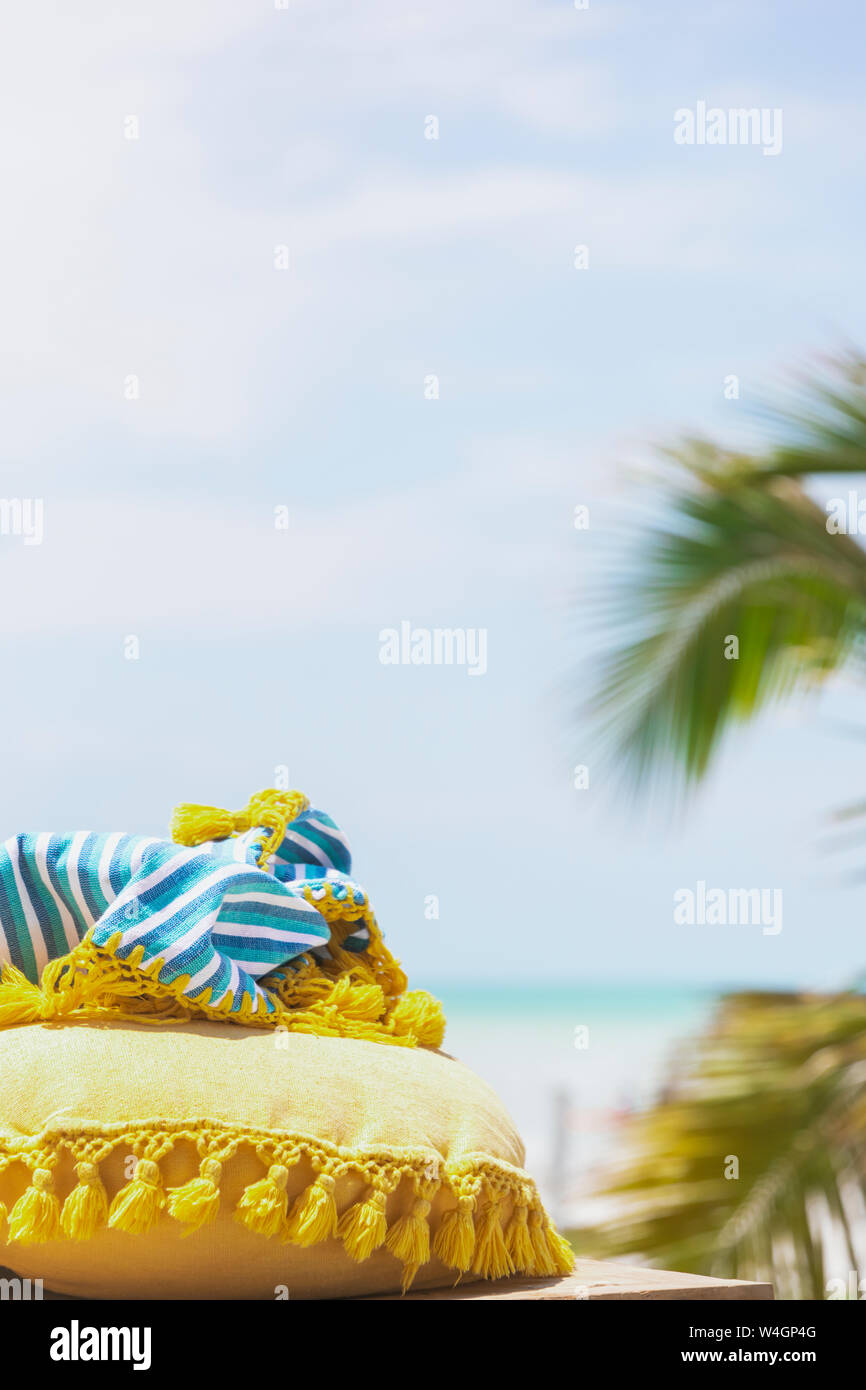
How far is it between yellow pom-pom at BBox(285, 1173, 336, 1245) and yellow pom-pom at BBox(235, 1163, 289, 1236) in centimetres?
2

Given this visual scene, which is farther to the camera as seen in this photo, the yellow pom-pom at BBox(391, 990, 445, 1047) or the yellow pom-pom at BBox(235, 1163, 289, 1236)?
the yellow pom-pom at BBox(391, 990, 445, 1047)

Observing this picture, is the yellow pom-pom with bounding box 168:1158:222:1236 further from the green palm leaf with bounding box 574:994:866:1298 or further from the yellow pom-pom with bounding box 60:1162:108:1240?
the green palm leaf with bounding box 574:994:866:1298

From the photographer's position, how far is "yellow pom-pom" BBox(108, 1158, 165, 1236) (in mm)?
1670

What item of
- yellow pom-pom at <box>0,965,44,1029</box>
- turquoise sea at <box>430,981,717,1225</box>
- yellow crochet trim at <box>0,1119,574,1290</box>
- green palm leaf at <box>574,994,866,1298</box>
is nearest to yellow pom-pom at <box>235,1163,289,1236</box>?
yellow crochet trim at <box>0,1119,574,1290</box>

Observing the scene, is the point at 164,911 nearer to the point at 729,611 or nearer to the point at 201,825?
the point at 201,825

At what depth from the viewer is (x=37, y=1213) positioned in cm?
168

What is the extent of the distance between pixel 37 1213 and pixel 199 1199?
19cm

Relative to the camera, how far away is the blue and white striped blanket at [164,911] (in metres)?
1.87

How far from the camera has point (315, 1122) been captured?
1.78 meters
